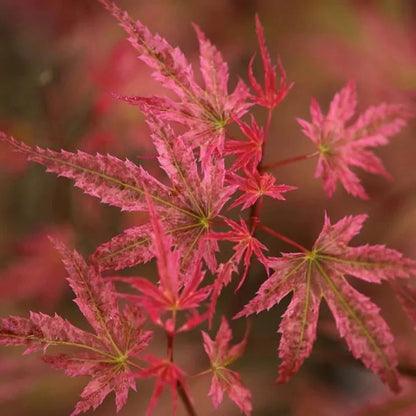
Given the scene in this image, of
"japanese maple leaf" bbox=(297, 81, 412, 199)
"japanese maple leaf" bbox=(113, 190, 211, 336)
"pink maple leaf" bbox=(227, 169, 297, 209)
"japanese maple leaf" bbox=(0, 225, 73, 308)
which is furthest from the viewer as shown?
"japanese maple leaf" bbox=(0, 225, 73, 308)

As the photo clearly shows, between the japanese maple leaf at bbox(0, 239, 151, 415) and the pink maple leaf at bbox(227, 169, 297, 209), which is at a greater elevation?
the pink maple leaf at bbox(227, 169, 297, 209)

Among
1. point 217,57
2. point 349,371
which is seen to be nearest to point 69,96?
point 217,57

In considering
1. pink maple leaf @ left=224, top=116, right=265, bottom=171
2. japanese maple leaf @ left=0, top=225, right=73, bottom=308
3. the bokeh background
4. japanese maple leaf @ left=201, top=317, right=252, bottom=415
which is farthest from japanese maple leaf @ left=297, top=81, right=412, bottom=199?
japanese maple leaf @ left=0, top=225, right=73, bottom=308

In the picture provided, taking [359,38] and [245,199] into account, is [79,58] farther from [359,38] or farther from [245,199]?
[245,199]

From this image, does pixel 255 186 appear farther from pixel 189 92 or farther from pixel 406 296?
pixel 406 296

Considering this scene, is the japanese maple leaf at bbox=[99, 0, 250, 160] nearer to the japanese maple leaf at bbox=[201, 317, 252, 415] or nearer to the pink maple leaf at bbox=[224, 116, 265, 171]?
the pink maple leaf at bbox=[224, 116, 265, 171]

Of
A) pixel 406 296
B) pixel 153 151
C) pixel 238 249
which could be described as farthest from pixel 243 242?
pixel 153 151

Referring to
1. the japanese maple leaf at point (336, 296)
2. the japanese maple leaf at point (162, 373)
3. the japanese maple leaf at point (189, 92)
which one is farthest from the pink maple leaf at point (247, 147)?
the japanese maple leaf at point (162, 373)

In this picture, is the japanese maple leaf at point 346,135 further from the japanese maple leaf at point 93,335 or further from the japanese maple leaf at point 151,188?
the japanese maple leaf at point 93,335
